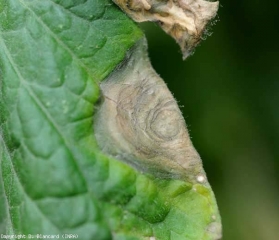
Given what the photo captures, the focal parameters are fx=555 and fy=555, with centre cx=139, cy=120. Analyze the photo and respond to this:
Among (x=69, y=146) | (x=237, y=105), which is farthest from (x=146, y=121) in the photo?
(x=237, y=105)

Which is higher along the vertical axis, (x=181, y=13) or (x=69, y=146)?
(x=181, y=13)

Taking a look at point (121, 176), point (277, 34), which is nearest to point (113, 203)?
point (121, 176)

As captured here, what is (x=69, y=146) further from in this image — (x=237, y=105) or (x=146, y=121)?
(x=237, y=105)

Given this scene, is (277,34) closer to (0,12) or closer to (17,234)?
(0,12)

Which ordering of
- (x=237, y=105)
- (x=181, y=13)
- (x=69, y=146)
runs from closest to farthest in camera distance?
(x=69, y=146) → (x=181, y=13) → (x=237, y=105)

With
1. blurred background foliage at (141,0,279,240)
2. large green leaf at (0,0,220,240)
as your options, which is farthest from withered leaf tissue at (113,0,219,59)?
blurred background foliage at (141,0,279,240)
